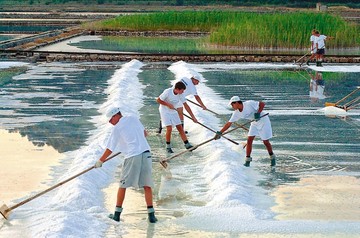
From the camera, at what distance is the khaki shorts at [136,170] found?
8508 mm

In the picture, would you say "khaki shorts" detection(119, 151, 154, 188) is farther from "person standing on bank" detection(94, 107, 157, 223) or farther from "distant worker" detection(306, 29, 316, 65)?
"distant worker" detection(306, 29, 316, 65)

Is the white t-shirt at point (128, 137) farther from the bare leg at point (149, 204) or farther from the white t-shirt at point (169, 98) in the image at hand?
the white t-shirt at point (169, 98)

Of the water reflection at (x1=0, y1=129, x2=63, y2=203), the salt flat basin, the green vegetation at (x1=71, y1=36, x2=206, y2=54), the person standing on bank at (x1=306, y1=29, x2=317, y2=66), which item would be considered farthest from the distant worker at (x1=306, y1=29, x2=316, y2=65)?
the water reflection at (x1=0, y1=129, x2=63, y2=203)

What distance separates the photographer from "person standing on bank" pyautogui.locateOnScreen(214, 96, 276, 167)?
36.6 ft

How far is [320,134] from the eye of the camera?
14.4m

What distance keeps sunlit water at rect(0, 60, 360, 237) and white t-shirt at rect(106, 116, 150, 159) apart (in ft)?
2.65

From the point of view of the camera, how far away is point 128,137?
27.8 feet

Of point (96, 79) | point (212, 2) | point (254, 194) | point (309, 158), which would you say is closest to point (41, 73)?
point (96, 79)

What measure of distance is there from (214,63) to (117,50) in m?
6.61

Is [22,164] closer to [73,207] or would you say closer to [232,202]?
[73,207]

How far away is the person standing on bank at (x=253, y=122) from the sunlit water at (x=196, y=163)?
279mm

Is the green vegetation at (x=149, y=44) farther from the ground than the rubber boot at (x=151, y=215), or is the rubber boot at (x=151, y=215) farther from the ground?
the rubber boot at (x=151, y=215)

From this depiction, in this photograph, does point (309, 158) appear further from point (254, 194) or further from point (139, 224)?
point (139, 224)

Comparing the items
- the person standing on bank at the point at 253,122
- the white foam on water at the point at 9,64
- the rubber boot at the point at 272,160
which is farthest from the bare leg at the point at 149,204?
the white foam on water at the point at 9,64
